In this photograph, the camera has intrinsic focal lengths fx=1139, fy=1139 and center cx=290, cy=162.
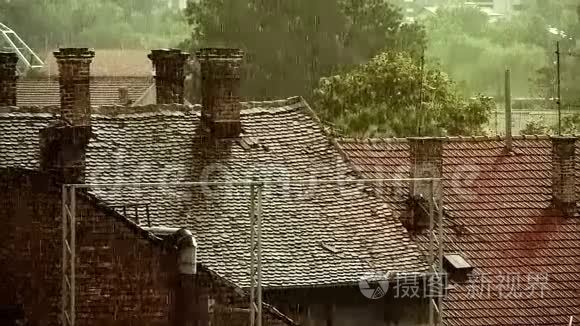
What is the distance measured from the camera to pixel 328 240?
1519cm

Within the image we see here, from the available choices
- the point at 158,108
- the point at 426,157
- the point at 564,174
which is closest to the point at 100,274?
the point at 158,108

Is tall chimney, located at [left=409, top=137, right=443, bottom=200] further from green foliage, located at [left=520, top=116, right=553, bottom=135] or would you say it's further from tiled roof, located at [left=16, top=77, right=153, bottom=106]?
green foliage, located at [left=520, top=116, right=553, bottom=135]

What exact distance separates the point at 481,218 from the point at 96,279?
278 inches

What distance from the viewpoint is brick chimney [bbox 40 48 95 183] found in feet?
48.0

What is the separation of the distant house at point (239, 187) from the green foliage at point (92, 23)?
20.0m

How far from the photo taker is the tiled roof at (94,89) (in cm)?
2600

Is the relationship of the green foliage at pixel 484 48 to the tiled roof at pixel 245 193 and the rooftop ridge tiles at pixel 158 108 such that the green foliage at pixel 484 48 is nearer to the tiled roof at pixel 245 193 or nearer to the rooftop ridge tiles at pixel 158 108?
the rooftop ridge tiles at pixel 158 108

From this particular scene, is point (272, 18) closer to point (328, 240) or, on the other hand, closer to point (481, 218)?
point (481, 218)

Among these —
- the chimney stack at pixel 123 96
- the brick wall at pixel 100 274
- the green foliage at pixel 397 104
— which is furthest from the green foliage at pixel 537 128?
the brick wall at pixel 100 274

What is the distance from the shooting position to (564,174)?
18.6 meters

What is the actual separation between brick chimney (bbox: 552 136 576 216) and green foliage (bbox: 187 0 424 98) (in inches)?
595

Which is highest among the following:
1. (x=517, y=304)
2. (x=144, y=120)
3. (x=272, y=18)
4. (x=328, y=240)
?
(x=272, y=18)

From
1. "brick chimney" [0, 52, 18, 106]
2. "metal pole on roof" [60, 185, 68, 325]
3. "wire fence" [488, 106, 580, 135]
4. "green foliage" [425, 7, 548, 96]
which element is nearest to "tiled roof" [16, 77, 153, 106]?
"brick chimney" [0, 52, 18, 106]

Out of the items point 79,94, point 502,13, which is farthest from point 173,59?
point 502,13
